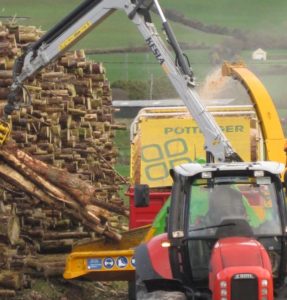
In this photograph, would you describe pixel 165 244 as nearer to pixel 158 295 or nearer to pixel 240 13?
pixel 158 295

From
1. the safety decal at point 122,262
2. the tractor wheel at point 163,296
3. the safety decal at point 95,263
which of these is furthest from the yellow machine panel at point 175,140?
the tractor wheel at point 163,296

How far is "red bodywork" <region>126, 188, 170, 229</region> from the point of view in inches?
709

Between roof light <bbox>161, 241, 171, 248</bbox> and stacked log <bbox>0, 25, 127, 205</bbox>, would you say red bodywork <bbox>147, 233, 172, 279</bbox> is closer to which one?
roof light <bbox>161, 241, 171, 248</bbox>

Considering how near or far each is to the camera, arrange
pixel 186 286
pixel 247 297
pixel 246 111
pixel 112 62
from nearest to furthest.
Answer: pixel 247 297 < pixel 186 286 < pixel 246 111 < pixel 112 62

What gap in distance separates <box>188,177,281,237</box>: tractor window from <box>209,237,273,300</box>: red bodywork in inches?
8.7

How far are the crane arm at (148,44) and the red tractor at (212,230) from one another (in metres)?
4.20

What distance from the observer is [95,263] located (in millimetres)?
15438

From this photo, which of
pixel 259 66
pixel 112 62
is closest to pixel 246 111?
pixel 259 66

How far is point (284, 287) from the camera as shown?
11.0m

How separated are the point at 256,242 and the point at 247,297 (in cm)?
66

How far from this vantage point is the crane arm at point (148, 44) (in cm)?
1596

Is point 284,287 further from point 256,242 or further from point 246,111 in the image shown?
point 246,111

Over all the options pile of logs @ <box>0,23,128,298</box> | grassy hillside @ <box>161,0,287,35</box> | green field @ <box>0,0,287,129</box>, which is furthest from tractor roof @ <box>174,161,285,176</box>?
grassy hillside @ <box>161,0,287,35</box>

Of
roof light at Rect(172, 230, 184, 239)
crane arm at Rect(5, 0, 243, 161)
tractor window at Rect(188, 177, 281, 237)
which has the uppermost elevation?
crane arm at Rect(5, 0, 243, 161)
